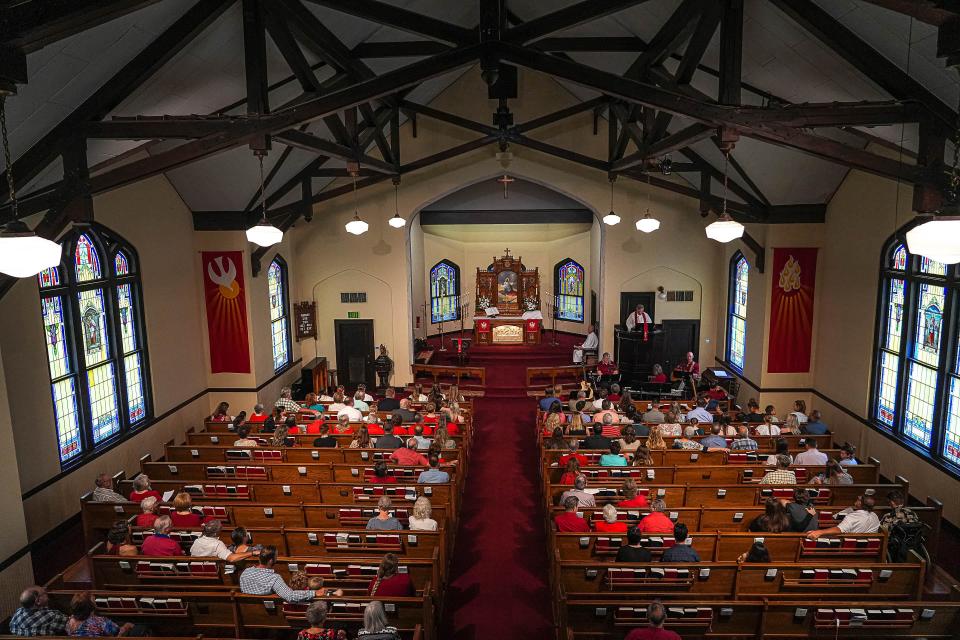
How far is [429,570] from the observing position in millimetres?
6621

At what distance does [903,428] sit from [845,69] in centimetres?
593

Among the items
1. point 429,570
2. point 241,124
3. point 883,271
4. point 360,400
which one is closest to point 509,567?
point 429,570

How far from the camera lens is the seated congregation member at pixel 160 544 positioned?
673 centimetres

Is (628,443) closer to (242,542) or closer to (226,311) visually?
(242,542)

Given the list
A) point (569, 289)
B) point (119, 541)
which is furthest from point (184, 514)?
point (569, 289)

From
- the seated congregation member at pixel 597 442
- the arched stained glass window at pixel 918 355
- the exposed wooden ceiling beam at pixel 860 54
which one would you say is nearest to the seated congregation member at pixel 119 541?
the seated congregation member at pixel 597 442

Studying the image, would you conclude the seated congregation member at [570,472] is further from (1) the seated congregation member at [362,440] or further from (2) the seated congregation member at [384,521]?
(1) the seated congregation member at [362,440]

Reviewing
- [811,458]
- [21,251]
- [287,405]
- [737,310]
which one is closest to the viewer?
[21,251]

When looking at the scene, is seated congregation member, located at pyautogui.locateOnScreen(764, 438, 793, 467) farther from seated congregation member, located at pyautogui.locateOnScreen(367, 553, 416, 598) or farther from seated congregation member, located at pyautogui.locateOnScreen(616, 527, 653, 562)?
seated congregation member, located at pyautogui.locateOnScreen(367, 553, 416, 598)

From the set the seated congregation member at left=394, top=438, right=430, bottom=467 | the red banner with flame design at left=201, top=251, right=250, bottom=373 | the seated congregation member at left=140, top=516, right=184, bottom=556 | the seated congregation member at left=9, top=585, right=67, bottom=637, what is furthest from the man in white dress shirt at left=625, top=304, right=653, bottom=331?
the seated congregation member at left=9, top=585, right=67, bottom=637

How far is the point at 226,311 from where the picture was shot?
13453mm

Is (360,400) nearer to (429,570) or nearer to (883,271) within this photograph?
(429,570)

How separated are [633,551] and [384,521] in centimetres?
265

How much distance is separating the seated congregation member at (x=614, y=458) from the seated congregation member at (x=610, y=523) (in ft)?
5.68
